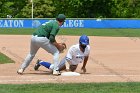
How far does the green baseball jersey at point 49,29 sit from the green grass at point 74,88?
5.98ft

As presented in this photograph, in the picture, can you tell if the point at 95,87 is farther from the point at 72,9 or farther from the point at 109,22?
the point at 72,9

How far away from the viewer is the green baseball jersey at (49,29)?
11023 mm

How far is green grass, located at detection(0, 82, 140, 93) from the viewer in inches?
346

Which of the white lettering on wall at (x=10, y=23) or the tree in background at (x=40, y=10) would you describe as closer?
the white lettering on wall at (x=10, y=23)

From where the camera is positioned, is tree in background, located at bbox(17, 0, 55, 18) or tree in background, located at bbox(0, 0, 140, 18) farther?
tree in background, located at bbox(0, 0, 140, 18)

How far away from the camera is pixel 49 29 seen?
11242 millimetres

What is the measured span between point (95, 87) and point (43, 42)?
2544mm

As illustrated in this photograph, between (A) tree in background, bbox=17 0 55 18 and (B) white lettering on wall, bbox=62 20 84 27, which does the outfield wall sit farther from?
(A) tree in background, bbox=17 0 55 18

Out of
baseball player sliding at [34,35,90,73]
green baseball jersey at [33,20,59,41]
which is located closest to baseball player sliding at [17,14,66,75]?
green baseball jersey at [33,20,59,41]

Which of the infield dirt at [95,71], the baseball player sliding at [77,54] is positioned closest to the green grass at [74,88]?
the infield dirt at [95,71]

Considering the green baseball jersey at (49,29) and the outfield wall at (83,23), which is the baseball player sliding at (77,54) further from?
the outfield wall at (83,23)

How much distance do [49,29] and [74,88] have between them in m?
2.54

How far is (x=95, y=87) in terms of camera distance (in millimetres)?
9281

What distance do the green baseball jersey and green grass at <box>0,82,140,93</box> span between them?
5.98 feet
